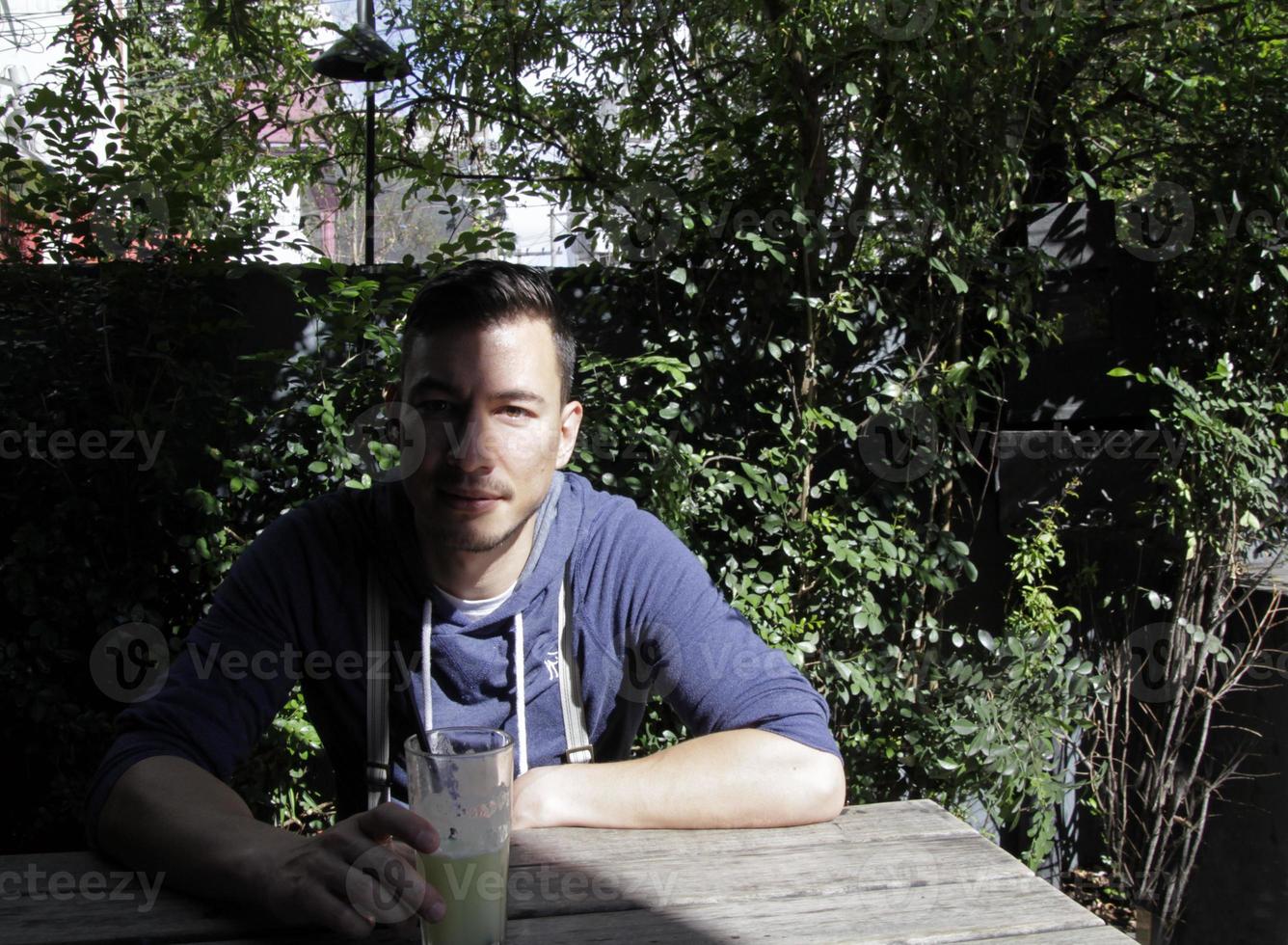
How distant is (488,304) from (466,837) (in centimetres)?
87

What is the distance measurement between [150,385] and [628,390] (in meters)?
1.33

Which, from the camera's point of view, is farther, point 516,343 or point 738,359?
point 738,359

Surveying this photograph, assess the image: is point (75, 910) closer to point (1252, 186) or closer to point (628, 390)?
point (628, 390)

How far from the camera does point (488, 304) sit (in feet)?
5.33

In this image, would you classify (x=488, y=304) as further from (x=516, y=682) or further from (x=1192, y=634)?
(x=1192, y=634)

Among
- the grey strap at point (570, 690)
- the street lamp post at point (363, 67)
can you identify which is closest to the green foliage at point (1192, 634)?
the grey strap at point (570, 690)

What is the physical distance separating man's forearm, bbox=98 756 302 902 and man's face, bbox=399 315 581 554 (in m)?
0.49

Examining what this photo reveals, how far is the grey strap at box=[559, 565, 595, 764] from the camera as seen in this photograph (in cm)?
160

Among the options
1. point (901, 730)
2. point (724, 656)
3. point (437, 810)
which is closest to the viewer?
point (437, 810)

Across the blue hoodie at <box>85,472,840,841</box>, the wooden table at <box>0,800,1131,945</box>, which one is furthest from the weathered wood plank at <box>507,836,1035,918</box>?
the blue hoodie at <box>85,472,840,841</box>

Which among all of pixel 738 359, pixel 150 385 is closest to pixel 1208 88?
pixel 738 359

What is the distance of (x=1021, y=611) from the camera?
3291 millimetres

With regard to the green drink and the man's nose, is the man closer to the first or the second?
the man's nose

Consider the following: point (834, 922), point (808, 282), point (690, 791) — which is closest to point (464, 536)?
point (690, 791)
